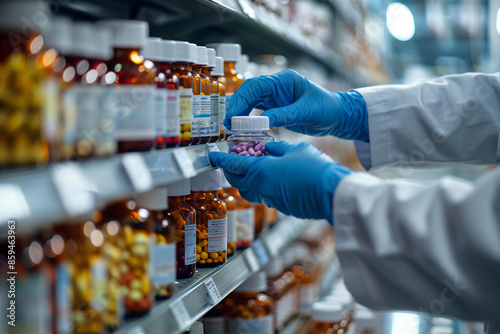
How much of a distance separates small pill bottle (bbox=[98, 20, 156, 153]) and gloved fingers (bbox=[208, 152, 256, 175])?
1.08 ft

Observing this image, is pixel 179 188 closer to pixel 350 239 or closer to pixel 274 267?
pixel 350 239

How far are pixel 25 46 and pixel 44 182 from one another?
0.61 ft

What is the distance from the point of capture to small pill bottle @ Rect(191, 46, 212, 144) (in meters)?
1.22

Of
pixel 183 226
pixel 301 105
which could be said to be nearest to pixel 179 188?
pixel 183 226

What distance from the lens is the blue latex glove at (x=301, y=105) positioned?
1.45 metres

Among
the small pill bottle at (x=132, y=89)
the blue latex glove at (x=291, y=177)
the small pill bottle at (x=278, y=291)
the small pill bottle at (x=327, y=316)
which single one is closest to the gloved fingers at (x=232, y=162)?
the blue latex glove at (x=291, y=177)

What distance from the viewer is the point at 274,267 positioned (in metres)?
2.17

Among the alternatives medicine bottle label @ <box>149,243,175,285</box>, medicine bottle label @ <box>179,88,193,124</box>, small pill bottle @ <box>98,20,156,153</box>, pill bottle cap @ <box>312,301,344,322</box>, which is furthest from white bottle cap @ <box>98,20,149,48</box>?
pill bottle cap @ <box>312,301,344,322</box>

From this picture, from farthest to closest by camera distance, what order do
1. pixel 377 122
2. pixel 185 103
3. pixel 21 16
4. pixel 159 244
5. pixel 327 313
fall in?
pixel 327 313, pixel 377 122, pixel 185 103, pixel 159 244, pixel 21 16

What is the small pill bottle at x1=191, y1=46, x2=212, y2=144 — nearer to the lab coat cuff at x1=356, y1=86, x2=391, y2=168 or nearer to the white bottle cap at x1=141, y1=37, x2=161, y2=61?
the white bottle cap at x1=141, y1=37, x2=161, y2=61

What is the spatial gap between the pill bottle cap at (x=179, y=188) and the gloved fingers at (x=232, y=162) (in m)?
0.09

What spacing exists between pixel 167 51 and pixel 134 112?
245 millimetres

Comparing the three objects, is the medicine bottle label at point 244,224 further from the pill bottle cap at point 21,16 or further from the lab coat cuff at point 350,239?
the pill bottle cap at point 21,16

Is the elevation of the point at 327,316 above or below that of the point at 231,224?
below
